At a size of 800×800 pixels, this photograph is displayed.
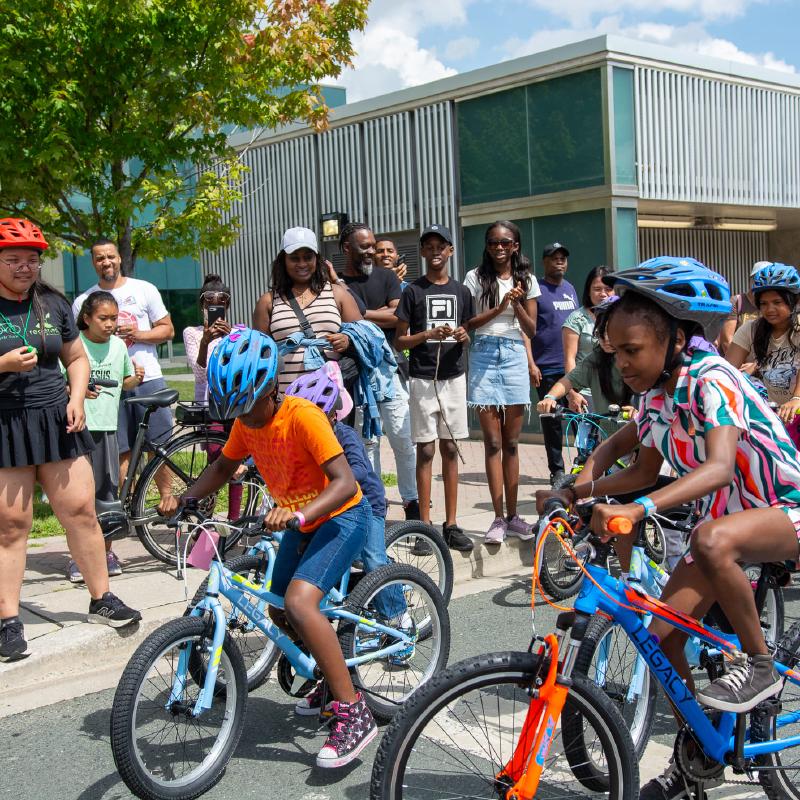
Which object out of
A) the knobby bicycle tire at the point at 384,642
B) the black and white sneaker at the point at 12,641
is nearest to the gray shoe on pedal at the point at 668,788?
the knobby bicycle tire at the point at 384,642

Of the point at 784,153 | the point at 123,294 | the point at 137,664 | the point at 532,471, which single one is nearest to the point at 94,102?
the point at 123,294

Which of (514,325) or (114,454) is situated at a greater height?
(514,325)

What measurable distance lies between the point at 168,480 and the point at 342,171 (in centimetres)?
918

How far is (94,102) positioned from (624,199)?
617 cm

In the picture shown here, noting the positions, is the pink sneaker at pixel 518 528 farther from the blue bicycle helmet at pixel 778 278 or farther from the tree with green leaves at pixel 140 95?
the tree with green leaves at pixel 140 95

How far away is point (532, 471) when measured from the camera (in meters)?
10.7

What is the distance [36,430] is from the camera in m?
5.06

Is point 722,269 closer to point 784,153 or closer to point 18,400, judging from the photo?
point 784,153

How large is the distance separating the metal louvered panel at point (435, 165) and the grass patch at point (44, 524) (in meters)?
6.81

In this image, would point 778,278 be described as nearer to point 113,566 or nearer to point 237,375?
point 237,375

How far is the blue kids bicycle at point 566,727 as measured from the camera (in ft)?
9.04

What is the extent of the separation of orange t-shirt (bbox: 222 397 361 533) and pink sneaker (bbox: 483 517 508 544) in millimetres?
2912

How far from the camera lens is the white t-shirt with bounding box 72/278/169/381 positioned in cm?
Result: 717

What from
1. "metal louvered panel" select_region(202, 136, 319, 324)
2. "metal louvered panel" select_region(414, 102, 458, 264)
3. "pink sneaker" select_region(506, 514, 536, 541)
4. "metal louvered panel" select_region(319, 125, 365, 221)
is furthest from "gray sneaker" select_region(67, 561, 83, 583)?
"metal louvered panel" select_region(202, 136, 319, 324)
